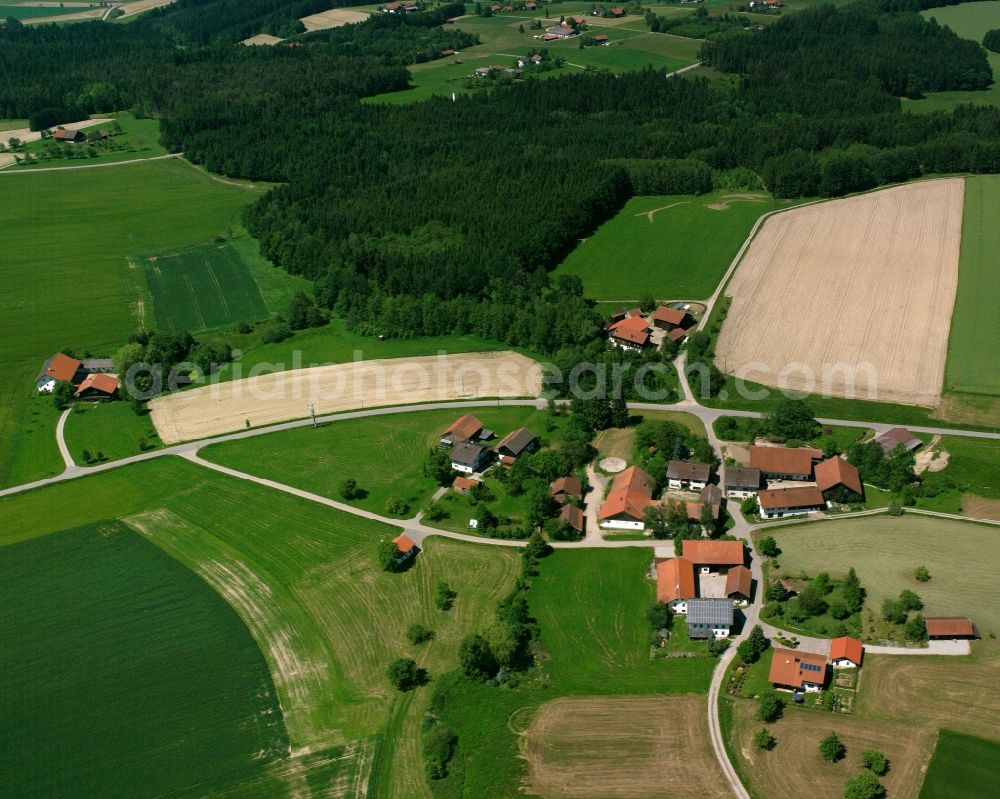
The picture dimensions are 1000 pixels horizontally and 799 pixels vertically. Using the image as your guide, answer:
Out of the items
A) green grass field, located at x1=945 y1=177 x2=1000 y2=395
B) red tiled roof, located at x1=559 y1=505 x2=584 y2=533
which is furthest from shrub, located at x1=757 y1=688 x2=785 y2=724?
green grass field, located at x1=945 y1=177 x2=1000 y2=395

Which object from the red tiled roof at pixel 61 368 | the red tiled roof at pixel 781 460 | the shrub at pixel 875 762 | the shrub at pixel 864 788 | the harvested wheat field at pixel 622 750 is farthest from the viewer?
the red tiled roof at pixel 61 368

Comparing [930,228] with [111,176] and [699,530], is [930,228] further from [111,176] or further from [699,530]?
[111,176]

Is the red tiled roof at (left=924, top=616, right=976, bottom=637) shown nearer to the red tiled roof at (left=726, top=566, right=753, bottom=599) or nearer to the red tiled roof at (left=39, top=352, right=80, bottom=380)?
the red tiled roof at (left=726, top=566, right=753, bottom=599)

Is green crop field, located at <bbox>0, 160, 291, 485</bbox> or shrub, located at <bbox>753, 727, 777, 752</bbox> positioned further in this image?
green crop field, located at <bbox>0, 160, 291, 485</bbox>

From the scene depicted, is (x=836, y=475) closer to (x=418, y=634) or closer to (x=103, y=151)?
(x=418, y=634)

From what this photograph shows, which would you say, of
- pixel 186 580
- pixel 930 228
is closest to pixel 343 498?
pixel 186 580

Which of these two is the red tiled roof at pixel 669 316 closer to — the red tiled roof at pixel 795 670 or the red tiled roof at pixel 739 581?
the red tiled roof at pixel 739 581

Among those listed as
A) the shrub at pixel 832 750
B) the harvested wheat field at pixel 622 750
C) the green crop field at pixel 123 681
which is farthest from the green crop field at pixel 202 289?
the shrub at pixel 832 750
